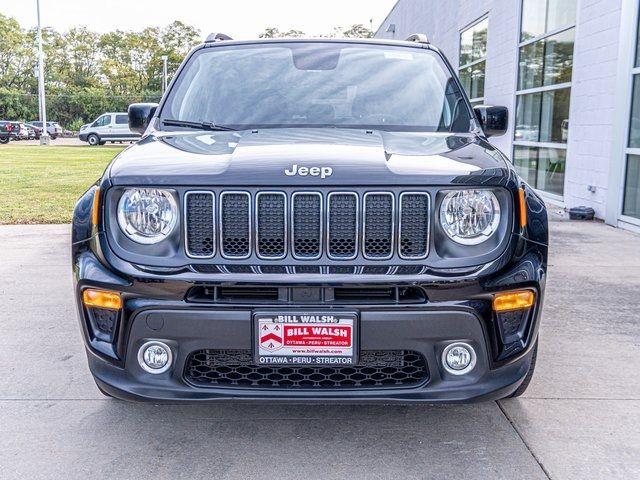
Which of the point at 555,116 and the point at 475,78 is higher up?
the point at 475,78

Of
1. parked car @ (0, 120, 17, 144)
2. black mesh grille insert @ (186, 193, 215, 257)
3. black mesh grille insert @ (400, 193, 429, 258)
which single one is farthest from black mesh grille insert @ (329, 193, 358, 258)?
parked car @ (0, 120, 17, 144)

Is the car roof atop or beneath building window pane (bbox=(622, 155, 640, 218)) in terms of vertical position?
atop

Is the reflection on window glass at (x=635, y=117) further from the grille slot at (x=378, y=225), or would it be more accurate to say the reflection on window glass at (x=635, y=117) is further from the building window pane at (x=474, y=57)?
the building window pane at (x=474, y=57)

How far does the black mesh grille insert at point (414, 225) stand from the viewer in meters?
2.49

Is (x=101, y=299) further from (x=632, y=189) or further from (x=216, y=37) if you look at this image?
(x=632, y=189)

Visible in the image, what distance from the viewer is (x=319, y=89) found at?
12.1ft

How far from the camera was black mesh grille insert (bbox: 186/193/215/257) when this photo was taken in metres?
2.49

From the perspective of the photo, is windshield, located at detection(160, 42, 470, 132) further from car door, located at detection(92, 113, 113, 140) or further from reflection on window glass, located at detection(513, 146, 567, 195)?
car door, located at detection(92, 113, 113, 140)

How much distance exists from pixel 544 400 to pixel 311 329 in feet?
4.99

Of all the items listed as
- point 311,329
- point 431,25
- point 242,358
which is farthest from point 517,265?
point 431,25

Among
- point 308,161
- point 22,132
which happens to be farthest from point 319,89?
point 22,132

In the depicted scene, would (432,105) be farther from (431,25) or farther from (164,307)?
(431,25)

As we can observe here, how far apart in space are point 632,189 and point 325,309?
7.36m

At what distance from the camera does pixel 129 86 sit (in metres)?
66.6
